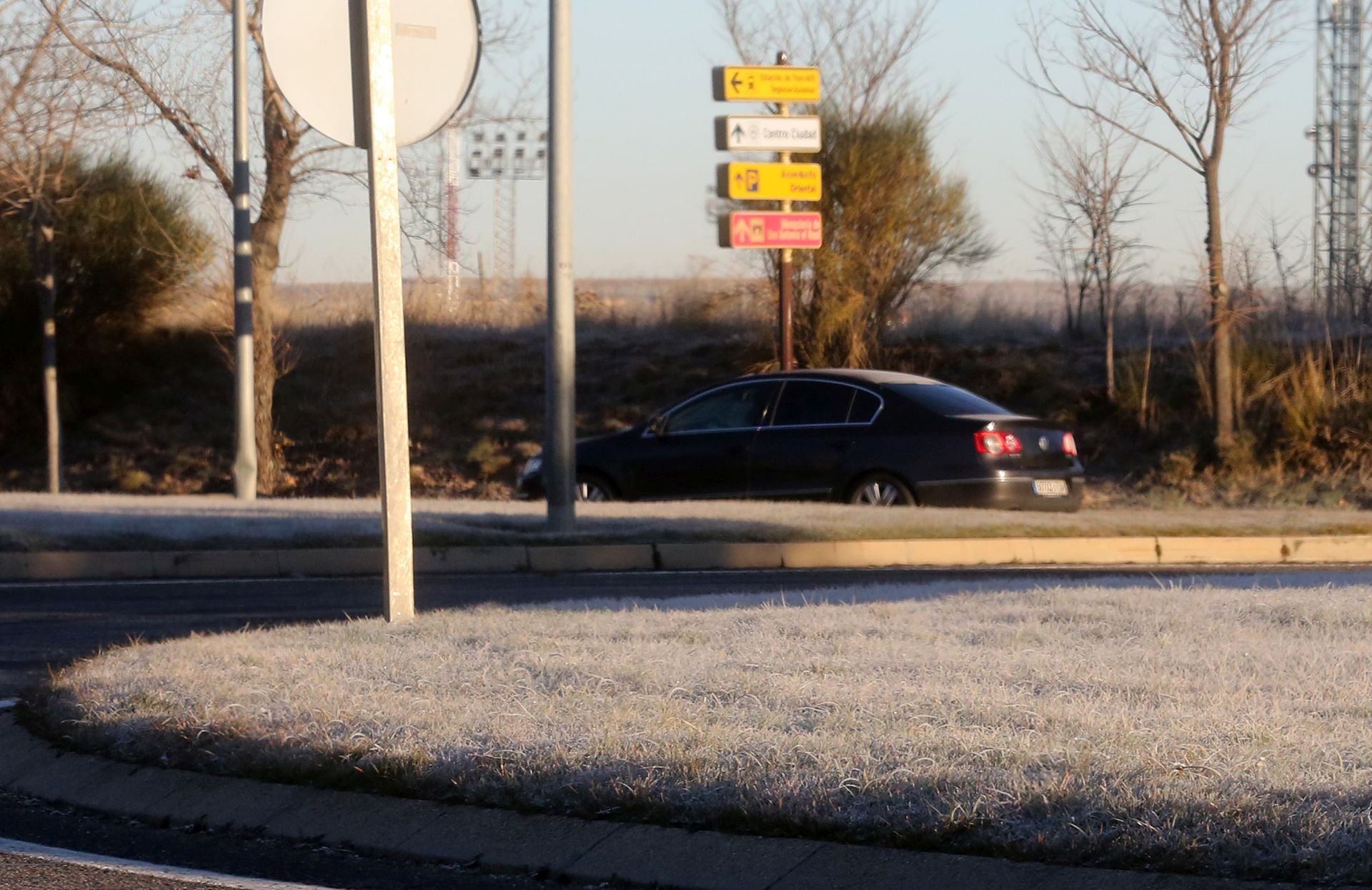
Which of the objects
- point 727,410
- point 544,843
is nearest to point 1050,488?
point 727,410

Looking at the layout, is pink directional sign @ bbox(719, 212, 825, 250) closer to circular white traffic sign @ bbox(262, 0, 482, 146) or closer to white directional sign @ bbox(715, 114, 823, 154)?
white directional sign @ bbox(715, 114, 823, 154)

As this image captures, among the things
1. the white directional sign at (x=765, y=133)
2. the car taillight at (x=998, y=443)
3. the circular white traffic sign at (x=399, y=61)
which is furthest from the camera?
the white directional sign at (x=765, y=133)

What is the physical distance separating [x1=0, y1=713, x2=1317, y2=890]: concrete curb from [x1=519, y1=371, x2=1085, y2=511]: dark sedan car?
9934 millimetres

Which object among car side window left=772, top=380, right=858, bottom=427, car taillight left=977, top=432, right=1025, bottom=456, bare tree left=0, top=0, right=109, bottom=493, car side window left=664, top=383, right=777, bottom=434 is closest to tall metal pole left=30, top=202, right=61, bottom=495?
bare tree left=0, top=0, right=109, bottom=493

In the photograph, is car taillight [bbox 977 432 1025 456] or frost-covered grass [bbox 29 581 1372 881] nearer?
frost-covered grass [bbox 29 581 1372 881]

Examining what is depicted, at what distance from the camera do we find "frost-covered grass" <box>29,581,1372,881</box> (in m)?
3.94

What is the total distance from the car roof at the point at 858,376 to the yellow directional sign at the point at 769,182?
5.61 meters

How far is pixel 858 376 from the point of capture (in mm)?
14953

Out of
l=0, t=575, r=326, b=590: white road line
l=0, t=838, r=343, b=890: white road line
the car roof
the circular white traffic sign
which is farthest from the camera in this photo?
the car roof

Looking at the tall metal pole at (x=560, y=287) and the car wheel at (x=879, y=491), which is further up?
the tall metal pole at (x=560, y=287)

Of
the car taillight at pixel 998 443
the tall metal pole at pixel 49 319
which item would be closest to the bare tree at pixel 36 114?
the tall metal pole at pixel 49 319

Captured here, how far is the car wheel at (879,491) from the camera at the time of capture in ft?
47.4

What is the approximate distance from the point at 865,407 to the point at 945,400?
704 millimetres

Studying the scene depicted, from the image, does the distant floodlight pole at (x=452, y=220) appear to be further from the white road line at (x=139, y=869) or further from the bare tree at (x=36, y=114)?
the white road line at (x=139, y=869)
